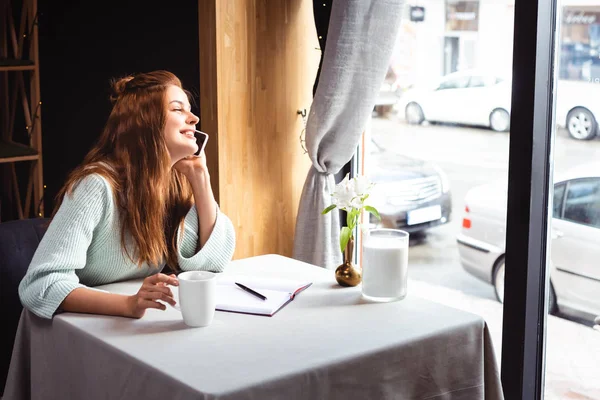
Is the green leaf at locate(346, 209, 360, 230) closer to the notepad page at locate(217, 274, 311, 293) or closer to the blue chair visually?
the notepad page at locate(217, 274, 311, 293)

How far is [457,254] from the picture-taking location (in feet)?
9.67

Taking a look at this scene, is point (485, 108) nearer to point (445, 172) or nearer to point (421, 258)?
point (445, 172)

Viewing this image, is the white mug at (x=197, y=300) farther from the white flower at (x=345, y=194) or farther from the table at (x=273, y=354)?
the white flower at (x=345, y=194)

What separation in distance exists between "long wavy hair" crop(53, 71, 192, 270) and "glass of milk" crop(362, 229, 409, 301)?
559mm

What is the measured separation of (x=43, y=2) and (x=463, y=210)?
6.45 ft

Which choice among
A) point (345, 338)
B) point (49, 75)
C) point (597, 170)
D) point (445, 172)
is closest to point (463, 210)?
point (445, 172)

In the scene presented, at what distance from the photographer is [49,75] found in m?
3.39

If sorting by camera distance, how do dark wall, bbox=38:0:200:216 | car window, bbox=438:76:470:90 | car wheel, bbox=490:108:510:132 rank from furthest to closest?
dark wall, bbox=38:0:200:216, car window, bbox=438:76:470:90, car wheel, bbox=490:108:510:132

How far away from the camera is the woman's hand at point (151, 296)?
172cm

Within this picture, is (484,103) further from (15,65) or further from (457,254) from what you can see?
(15,65)

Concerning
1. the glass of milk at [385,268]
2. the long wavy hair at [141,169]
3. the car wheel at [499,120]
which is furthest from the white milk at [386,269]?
the car wheel at [499,120]

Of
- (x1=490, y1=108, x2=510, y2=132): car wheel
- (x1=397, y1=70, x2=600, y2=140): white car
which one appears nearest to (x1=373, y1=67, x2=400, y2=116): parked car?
(x1=397, y1=70, x2=600, y2=140): white car

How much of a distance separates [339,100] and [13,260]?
1.34 m

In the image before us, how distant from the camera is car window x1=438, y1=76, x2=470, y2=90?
2823 millimetres
